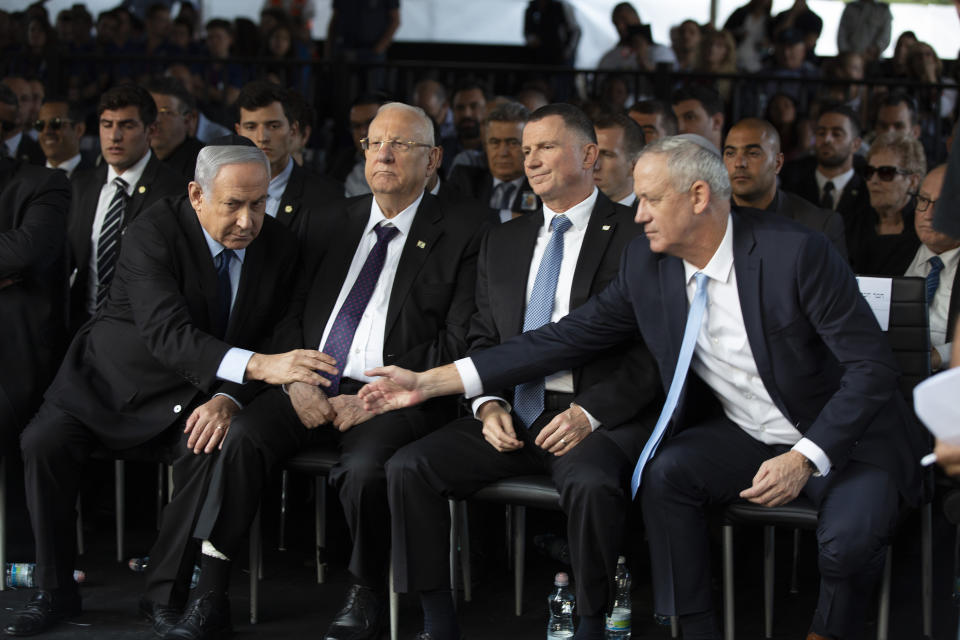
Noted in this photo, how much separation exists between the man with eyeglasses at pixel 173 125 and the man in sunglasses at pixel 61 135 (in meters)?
0.73

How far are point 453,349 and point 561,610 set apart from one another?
0.93 m

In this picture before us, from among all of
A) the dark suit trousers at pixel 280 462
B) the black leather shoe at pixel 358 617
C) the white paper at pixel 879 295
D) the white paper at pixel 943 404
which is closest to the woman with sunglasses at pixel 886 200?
the white paper at pixel 879 295

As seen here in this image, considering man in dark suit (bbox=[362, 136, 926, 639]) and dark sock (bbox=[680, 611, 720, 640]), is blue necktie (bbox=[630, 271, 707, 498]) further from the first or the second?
dark sock (bbox=[680, 611, 720, 640])

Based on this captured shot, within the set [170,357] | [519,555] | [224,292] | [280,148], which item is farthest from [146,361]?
[280,148]

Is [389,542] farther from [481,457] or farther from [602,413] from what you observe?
[602,413]

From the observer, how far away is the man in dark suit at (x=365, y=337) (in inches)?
140

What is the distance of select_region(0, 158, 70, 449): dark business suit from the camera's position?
413 centimetres

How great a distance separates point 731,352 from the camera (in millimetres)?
3371

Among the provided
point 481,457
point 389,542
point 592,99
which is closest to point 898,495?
point 481,457

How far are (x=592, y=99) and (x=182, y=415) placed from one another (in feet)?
15.8

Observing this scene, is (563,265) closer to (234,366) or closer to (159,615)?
(234,366)

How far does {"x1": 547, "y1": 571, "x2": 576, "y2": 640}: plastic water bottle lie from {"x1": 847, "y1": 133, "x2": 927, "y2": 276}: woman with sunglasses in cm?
207

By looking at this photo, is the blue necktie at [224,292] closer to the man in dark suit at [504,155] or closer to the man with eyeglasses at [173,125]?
the man with eyeglasses at [173,125]

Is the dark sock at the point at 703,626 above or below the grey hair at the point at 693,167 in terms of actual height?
below
